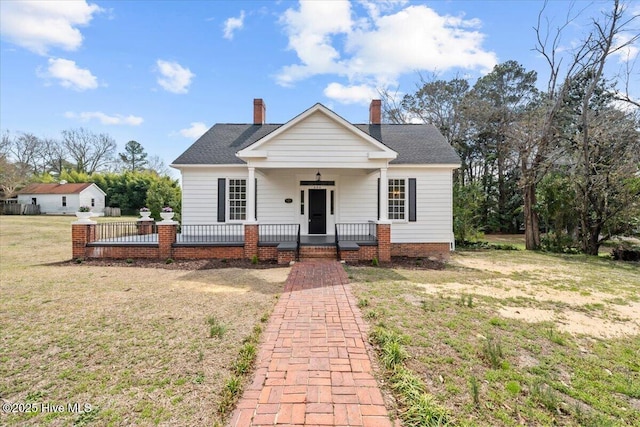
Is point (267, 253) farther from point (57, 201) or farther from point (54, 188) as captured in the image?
point (54, 188)

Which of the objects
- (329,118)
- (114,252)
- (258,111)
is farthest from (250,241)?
(258,111)

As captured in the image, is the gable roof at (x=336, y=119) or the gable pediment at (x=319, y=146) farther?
the gable roof at (x=336, y=119)

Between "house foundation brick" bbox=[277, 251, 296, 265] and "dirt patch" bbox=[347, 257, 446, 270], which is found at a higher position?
"house foundation brick" bbox=[277, 251, 296, 265]

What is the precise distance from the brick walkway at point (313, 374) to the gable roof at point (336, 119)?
6.92 m

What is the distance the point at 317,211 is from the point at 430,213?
4.69m

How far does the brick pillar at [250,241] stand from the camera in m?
9.99

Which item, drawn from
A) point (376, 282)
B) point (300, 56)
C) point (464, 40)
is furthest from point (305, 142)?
point (464, 40)

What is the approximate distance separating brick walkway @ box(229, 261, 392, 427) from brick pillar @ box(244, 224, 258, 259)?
15.6ft

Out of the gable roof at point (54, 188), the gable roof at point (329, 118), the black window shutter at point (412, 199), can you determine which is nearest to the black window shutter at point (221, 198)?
the gable roof at point (329, 118)

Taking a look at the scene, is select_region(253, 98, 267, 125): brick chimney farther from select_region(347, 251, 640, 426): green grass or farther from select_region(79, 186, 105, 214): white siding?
select_region(79, 186, 105, 214): white siding

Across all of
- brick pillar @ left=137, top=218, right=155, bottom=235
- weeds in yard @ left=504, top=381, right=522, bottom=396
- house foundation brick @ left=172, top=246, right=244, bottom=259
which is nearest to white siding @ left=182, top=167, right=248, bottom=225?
house foundation brick @ left=172, top=246, right=244, bottom=259

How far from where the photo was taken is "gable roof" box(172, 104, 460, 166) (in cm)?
1176

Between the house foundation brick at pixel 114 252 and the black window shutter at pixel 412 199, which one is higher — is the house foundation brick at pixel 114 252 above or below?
below

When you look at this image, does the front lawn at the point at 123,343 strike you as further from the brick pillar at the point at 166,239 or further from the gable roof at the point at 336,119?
the gable roof at the point at 336,119
